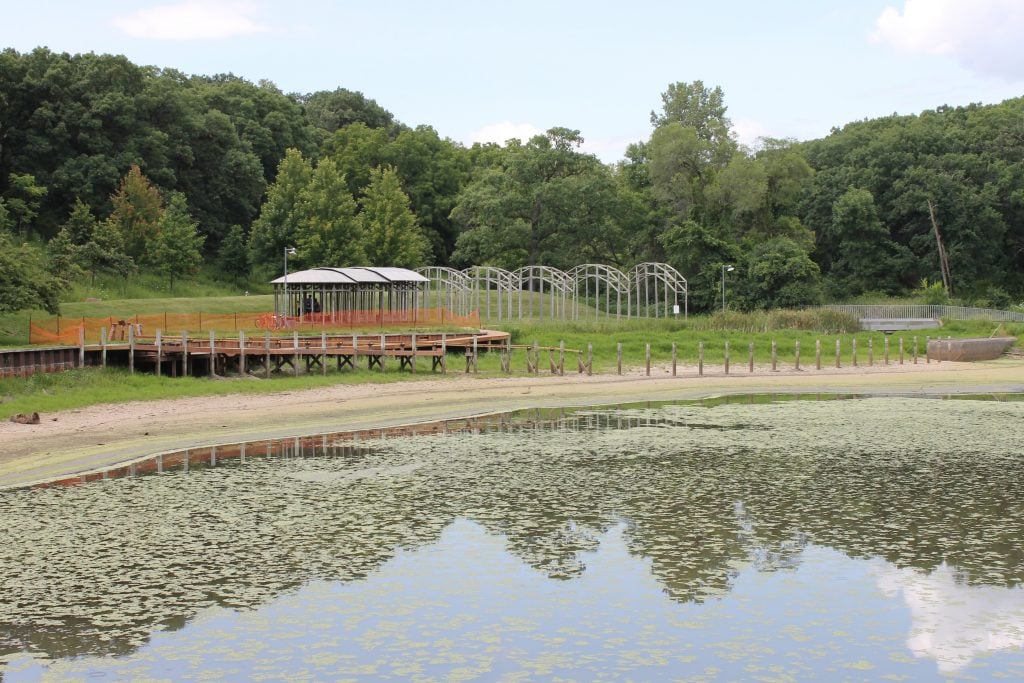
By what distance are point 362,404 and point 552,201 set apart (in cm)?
4970

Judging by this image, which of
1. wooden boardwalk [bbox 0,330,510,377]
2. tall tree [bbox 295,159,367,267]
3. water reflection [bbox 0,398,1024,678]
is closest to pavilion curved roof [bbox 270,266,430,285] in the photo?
wooden boardwalk [bbox 0,330,510,377]

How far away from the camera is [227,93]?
107812mm

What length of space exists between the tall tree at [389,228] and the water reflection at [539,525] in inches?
2096

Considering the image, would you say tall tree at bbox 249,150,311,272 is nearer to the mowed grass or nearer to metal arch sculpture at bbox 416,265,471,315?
the mowed grass

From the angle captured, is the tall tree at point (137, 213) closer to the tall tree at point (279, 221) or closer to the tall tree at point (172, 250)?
the tall tree at point (172, 250)

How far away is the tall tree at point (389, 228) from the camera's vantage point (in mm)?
81625

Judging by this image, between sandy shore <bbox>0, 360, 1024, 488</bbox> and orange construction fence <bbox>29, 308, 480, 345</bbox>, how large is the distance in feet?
27.2

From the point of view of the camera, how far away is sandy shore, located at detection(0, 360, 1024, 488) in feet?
86.0

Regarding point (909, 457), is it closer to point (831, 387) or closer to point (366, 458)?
point (366, 458)

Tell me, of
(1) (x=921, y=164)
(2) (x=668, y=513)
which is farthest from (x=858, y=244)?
(2) (x=668, y=513)

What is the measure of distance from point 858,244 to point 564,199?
25.8 m

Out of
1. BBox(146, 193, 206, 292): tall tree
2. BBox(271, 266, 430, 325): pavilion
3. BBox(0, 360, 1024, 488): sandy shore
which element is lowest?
BBox(0, 360, 1024, 488): sandy shore

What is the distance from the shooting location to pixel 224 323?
51062 millimetres

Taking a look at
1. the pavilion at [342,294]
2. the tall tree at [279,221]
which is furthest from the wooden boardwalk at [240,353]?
the tall tree at [279,221]
